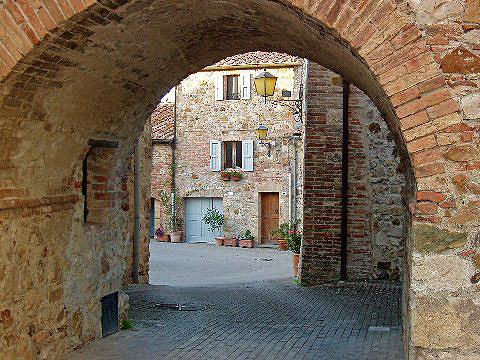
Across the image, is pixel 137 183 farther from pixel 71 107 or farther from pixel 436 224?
pixel 436 224

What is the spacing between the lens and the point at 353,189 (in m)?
10.8

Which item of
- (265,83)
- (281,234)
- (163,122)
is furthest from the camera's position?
(163,122)

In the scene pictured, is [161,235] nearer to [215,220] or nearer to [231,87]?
[215,220]

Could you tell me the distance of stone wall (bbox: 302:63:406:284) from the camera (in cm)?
1073

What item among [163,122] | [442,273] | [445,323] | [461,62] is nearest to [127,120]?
[461,62]

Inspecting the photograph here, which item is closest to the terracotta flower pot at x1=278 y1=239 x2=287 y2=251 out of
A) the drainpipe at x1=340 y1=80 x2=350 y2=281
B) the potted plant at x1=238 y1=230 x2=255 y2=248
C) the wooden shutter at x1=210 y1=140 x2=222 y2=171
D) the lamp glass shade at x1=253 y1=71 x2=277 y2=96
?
the potted plant at x1=238 y1=230 x2=255 y2=248

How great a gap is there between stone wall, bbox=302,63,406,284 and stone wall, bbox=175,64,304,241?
12385 mm

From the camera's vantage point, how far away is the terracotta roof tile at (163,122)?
25.9m

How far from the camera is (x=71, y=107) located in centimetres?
543

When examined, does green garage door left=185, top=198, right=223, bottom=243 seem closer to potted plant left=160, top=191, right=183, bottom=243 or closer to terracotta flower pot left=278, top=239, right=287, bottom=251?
potted plant left=160, top=191, right=183, bottom=243

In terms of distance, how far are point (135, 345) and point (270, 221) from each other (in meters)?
18.2

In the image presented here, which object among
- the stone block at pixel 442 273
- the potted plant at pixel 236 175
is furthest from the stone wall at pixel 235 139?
the stone block at pixel 442 273

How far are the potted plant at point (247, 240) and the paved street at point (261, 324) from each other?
12.4 meters

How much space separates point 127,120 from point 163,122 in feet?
65.1
